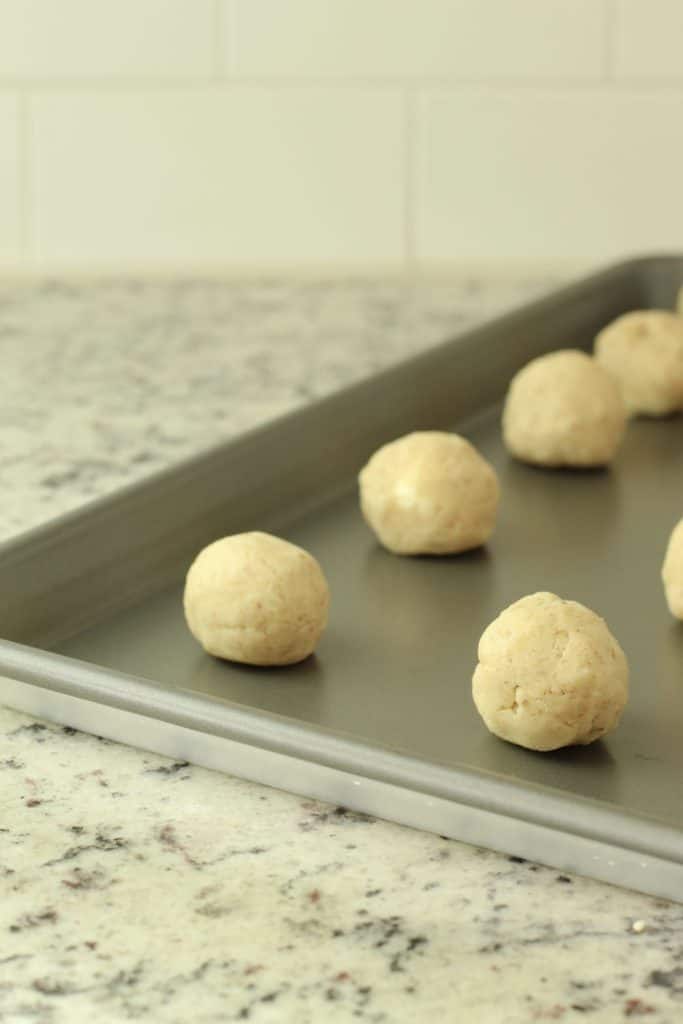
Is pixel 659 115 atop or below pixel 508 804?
atop

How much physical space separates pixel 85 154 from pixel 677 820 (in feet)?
4.27

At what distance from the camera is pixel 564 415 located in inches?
48.2

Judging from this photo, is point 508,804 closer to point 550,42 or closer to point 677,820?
point 677,820

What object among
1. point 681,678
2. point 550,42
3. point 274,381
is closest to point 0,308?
point 274,381

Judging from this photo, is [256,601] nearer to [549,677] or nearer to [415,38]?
[549,677]

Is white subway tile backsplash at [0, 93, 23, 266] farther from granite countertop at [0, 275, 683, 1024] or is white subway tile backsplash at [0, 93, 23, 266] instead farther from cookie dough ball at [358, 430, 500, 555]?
granite countertop at [0, 275, 683, 1024]

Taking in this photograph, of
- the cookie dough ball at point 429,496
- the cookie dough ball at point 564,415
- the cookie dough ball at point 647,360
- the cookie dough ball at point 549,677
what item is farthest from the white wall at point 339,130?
the cookie dough ball at point 549,677

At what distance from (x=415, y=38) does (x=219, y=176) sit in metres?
0.26

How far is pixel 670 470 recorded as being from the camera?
125 cm

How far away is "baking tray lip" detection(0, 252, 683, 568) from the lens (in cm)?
90

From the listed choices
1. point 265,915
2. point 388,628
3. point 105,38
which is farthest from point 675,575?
point 105,38

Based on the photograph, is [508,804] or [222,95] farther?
[222,95]

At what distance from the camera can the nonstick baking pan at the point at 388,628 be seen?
667 millimetres

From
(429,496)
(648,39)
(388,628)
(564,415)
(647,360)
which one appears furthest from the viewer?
(648,39)
